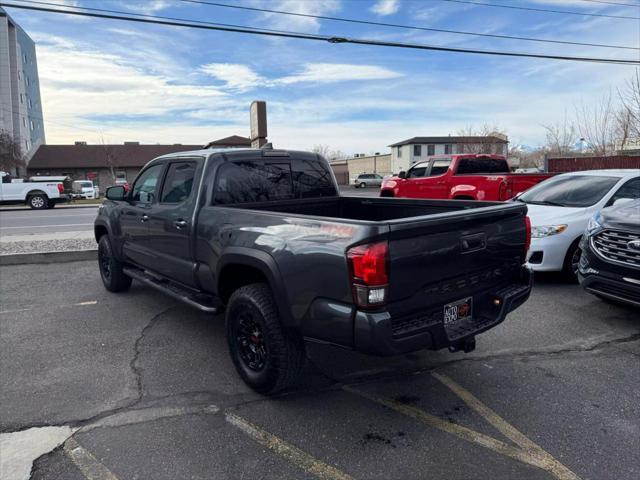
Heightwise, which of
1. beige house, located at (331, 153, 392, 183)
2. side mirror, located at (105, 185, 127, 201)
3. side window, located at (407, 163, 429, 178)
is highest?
beige house, located at (331, 153, 392, 183)

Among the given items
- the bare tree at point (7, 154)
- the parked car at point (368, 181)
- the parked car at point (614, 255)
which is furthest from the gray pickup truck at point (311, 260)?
the parked car at point (368, 181)

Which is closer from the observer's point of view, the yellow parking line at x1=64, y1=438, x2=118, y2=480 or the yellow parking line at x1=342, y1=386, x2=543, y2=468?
the yellow parking line at x1=64, y1=438, x2=118, y2=480

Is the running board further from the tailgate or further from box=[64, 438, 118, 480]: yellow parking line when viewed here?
the tailgate

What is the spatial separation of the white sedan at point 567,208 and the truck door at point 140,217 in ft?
16.3

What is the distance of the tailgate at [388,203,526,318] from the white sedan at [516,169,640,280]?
3075 millimetres

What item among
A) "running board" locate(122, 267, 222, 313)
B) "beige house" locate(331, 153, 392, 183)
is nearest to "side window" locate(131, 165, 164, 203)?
"running board" locate(122, 267, 222, 313)

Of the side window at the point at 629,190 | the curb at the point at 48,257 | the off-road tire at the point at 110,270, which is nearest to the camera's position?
the off-road tire at the point at 110,270

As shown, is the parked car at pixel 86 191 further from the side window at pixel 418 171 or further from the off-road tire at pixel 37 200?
the side window at pixel 418 171

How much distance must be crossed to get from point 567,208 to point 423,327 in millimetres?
4962

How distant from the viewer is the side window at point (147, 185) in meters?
5.24

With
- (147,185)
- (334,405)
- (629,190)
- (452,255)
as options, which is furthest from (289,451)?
(629,190)

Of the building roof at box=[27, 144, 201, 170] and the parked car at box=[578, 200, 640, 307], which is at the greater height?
the building roof at box=[27, 144, 201, 170]

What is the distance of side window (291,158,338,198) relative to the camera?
4.91m

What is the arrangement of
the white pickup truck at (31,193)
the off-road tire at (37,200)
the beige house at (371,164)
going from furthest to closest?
A: the beige house at (371,164), the off-road tire at (37,200), the white pickup truck at (31,193)
